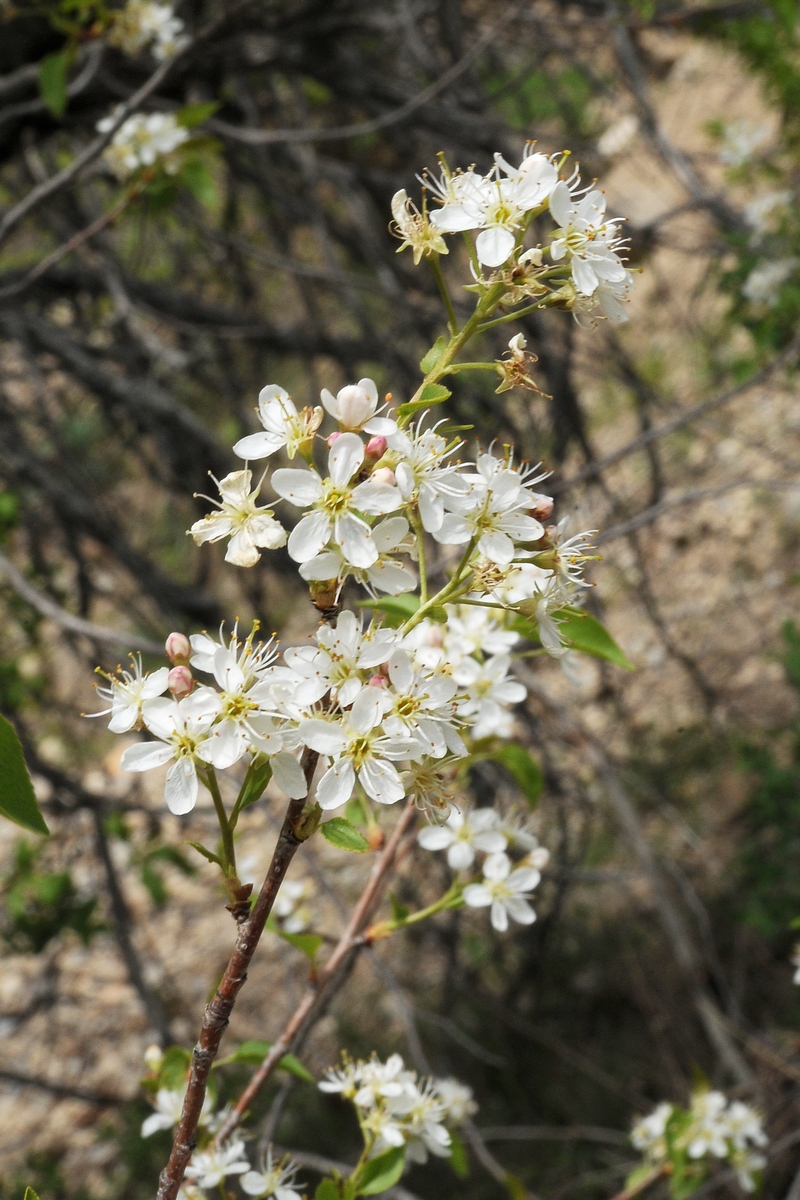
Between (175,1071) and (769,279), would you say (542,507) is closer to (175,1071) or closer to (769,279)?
(175,1071)

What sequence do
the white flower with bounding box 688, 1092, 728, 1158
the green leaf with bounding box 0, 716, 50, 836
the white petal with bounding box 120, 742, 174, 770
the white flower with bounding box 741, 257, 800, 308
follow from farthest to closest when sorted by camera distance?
the white flower with bounding box 741, 257, 800, 308
the white flower with bounding box 688, 1092, 728, 1158
the white petal with bounding box 120, 742, 174, 770
the green leaf with bounding box 0, 716, 50, 836

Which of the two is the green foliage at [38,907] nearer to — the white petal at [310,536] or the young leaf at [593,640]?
the young leaf at [593,640]

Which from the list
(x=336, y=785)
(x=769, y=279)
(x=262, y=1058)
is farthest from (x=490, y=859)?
(x=769, y=279)

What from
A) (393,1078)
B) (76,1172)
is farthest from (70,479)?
(76,1172)

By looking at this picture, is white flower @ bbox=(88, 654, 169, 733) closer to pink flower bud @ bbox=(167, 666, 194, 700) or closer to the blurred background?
pink flower bud @ bbox=(167, 666, 194, 700)

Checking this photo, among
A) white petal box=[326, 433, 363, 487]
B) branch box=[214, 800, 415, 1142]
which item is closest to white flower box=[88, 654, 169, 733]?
white petal box=[326, 433, 363, 487]

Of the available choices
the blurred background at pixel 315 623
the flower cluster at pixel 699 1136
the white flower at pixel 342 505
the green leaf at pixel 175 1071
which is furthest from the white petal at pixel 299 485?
the flower cluster at pixel 699 1136

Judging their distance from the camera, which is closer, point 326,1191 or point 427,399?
point 427,399
